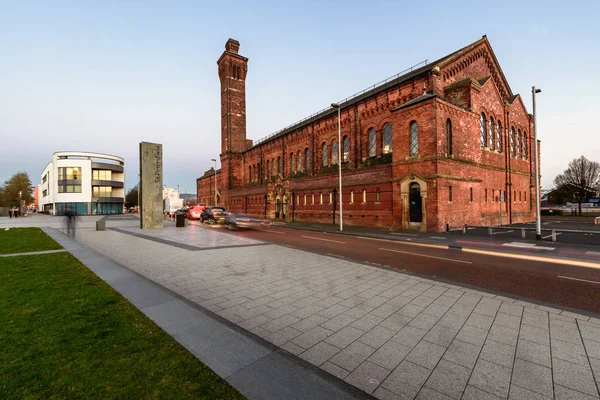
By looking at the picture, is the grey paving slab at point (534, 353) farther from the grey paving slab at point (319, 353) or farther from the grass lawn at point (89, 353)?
the grass lawn at point (89, 353)

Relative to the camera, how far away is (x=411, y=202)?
20.4 metres

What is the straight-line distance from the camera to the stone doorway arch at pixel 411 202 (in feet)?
64.7

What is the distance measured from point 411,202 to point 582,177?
51.8 meters

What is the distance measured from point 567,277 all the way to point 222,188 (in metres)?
50.6

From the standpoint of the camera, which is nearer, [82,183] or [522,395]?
[522,395]

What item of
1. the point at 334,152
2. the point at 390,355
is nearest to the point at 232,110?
the point at 334,152

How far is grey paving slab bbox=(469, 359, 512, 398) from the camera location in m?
2.83

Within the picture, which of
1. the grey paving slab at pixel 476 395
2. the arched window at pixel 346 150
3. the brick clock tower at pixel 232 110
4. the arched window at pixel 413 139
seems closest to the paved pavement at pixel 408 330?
the grey paving slab at pixel 476 395

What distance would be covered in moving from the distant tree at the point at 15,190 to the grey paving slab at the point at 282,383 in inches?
4149

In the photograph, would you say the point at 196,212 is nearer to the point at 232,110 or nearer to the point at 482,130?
the point at 232,110

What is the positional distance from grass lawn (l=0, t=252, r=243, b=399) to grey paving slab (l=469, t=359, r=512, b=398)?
107 inches

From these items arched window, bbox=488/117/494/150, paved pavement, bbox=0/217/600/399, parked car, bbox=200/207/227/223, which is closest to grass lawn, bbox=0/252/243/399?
paved pavement, bbox=0/217/600/399

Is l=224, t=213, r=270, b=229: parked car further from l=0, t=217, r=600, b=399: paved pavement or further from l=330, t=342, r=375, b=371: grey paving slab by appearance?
l=330, t=342, r=375, b=371: grey paving slab

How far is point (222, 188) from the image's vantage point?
52125 mm
